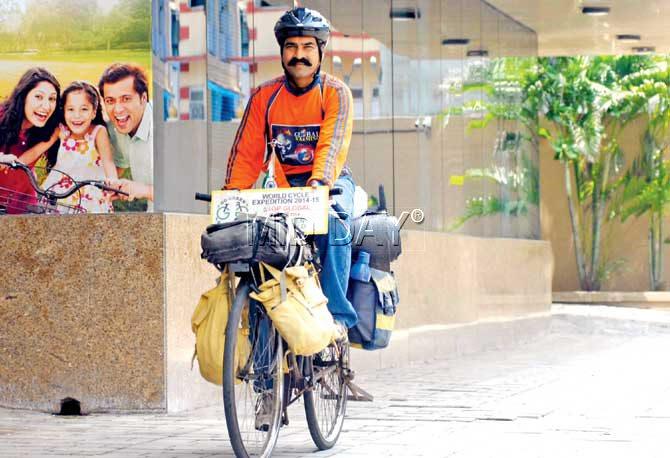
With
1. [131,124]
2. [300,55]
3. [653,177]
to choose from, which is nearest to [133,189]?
[131,124]

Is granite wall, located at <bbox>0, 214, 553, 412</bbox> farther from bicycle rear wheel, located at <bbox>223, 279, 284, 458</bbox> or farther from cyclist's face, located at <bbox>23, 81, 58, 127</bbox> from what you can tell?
bicycle rear wheel, located at <bbox>223, 279, 284, 458</bbox>

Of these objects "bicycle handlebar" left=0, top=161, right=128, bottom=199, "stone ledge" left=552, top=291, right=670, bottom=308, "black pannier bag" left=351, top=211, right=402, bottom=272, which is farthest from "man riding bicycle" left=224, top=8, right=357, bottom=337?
"stone ledge" left=552, top=291, right=670, bottom=308

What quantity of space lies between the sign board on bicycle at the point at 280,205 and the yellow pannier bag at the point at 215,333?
0.95 feet

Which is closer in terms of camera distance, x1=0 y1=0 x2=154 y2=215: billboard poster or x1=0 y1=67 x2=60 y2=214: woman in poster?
x1=0 y1=0 x2=154 y2=215: billboard poster

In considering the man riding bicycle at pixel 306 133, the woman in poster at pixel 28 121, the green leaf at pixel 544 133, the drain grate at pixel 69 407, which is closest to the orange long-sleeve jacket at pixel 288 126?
the man riding bicycle at pixel 306 133

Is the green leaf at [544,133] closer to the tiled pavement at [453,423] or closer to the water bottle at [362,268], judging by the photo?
the tiled pavement at [453,423]

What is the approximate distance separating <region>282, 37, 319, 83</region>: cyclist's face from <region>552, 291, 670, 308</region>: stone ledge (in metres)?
22.7

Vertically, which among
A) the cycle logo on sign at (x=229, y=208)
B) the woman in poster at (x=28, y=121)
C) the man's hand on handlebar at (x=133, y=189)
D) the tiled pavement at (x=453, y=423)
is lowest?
the tiled pavement at (x=453, y=423)

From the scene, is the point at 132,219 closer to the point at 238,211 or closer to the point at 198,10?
the point at 198,10

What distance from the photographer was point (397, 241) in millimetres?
7297

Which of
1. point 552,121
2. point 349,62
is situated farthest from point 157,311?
point 552,121

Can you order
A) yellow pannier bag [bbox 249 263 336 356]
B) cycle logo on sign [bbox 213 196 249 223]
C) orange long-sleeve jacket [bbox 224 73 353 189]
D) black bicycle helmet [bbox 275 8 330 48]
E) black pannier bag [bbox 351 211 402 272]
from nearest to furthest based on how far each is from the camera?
yellow pannier bag [bbox 249 263 336 356], cycle logo on sign [bbox 213 196 249 223], black bicycle helmet [bbox 275 8 330 48], orange long-sleeve jacket [bbox 224 73 353 189], black pannier bag [bbox 351 211 402 272]

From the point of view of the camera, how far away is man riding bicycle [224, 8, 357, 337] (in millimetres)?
6859

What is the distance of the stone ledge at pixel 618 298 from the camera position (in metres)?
29.2
